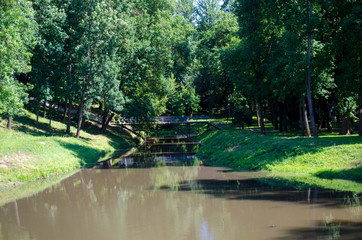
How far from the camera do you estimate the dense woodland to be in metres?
20.4

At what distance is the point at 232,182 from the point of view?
15.5 m

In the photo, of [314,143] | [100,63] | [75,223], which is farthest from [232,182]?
[100,63]

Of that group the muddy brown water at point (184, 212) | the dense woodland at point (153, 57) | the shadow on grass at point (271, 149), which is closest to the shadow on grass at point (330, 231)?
the muddy brown water at point (184, 212)

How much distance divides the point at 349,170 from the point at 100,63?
76.3 feet

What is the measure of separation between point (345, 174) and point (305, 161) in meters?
2.88

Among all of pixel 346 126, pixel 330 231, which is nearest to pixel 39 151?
pixel 330 231

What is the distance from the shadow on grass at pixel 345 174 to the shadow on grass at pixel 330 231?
18.5ft

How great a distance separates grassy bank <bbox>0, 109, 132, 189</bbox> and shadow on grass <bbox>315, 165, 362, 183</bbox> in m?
15.4

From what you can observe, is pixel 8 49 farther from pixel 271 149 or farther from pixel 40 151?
pixel 271 149

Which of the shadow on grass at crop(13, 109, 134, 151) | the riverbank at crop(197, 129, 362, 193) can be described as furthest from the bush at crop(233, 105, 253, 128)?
the riverbank at crop(197, 129, 362, 193)

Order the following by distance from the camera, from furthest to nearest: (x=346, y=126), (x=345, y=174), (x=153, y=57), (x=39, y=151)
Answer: (x=153, y=57)
(x=346, y=126)
(x=39, y=151)
(x=345, y=174)

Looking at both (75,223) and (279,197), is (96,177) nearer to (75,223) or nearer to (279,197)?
(75,223)

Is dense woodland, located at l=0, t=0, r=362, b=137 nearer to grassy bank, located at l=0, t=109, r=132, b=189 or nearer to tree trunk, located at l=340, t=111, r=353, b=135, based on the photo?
tree trunk, located at l=340, t=111, r=353, b=135

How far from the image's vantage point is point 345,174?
1420cm
